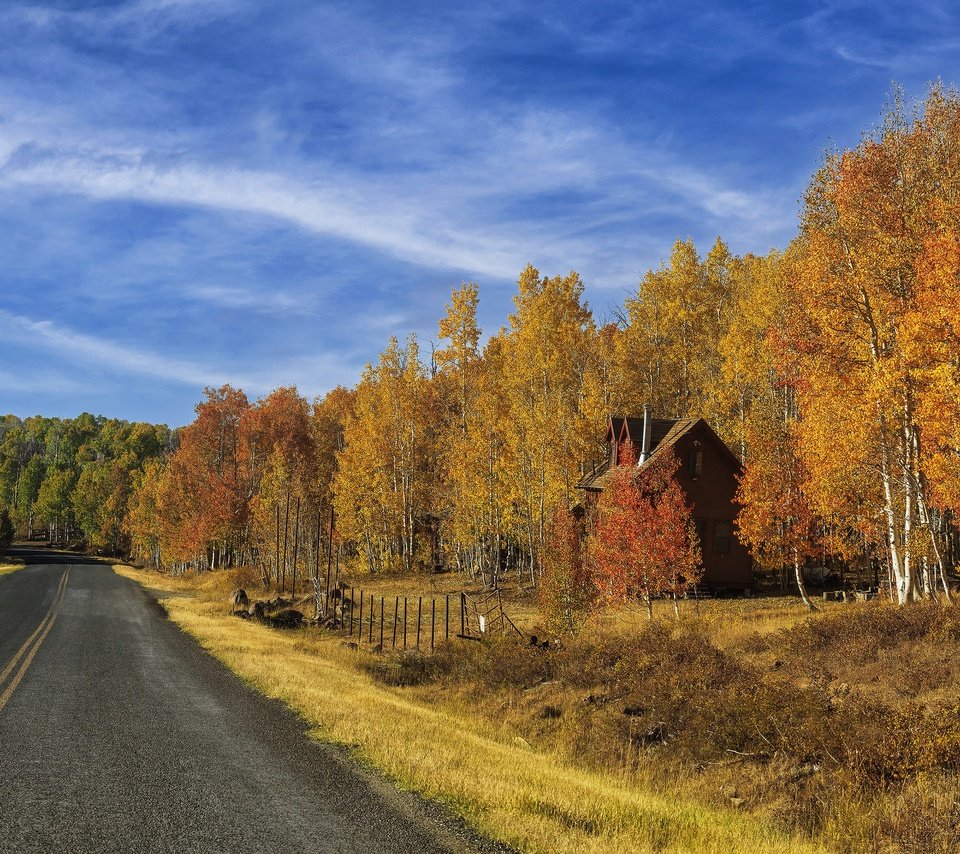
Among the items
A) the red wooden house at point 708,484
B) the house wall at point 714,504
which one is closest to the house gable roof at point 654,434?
the red wooden house at point 708,484

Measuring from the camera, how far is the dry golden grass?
8.49 meters

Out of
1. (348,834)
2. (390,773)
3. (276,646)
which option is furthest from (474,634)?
(348,834)

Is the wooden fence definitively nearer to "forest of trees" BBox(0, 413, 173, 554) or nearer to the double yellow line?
the double yellow line

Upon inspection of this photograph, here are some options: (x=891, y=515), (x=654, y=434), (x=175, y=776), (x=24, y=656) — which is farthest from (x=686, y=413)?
(x=175, y=776)

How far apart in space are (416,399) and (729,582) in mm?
27506

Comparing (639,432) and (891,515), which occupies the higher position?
(639,432)

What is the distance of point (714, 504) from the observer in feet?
136

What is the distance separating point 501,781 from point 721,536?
111 ft

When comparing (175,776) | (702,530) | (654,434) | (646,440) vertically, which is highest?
(654,434)

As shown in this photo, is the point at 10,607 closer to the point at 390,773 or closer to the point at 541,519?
the point at 541,519

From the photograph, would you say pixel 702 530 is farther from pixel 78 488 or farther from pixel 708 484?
pixel 78 488

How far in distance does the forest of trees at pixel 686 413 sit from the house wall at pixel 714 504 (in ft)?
5.12

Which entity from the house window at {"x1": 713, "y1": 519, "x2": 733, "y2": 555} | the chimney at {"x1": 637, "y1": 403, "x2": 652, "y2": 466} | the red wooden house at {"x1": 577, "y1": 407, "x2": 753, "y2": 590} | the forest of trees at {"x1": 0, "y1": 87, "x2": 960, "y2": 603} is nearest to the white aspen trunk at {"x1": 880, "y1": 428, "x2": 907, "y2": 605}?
the forest of trees at {"x1": 0, "y1": 87, "x2": 960, "y2": 603}

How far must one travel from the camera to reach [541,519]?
42656 millimetres
